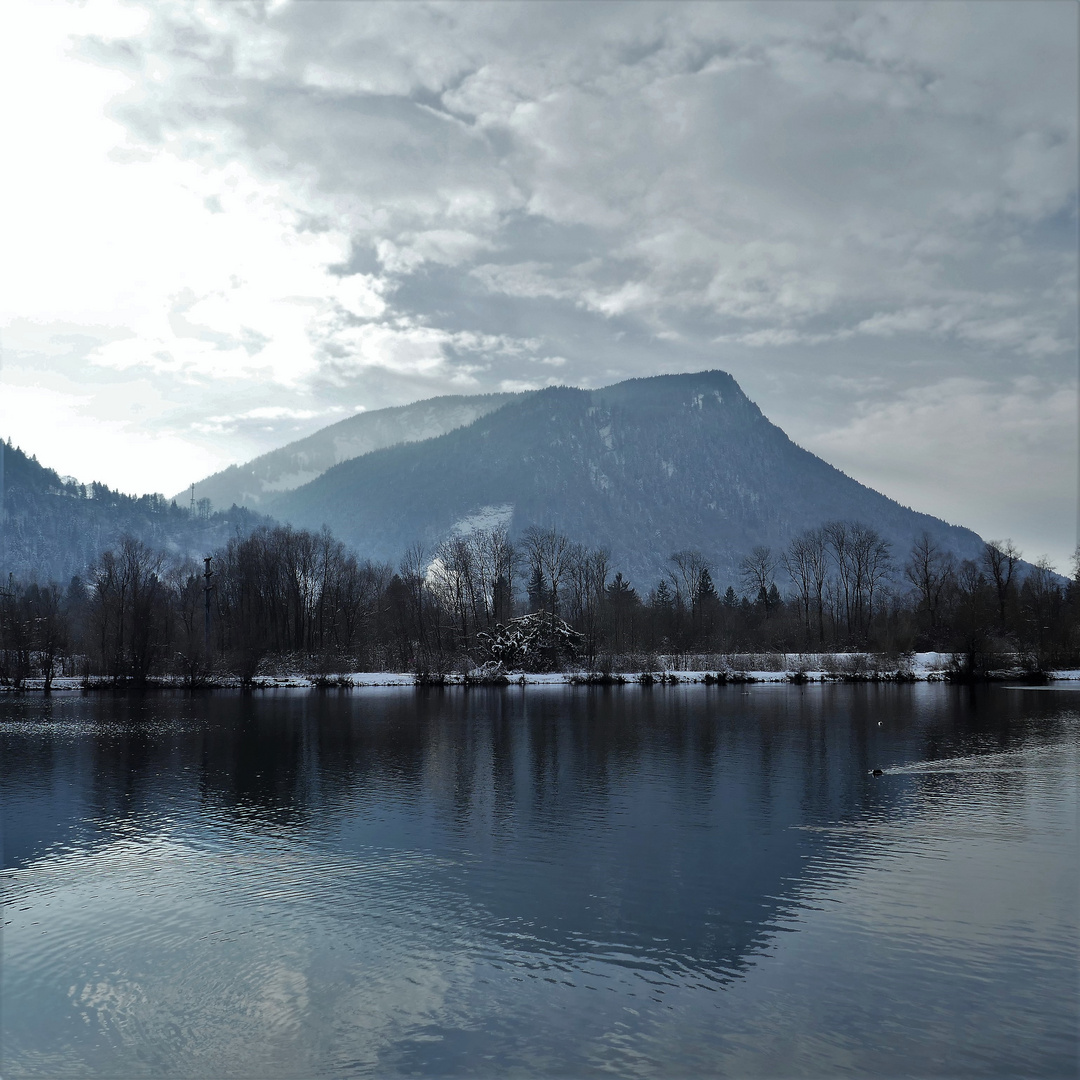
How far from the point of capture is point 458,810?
24.3 m

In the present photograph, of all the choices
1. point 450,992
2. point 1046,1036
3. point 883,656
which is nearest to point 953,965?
point 1046,1036

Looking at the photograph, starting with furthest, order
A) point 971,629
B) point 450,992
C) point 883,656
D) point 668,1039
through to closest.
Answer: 1. point 883,656
2. point 971,629
3. point 450,992
4. point 668,1039

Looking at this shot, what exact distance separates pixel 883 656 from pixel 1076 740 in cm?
5009

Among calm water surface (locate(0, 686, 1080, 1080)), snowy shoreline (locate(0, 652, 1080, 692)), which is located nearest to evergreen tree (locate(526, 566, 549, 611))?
snowy shoreline (locate(0, 652, 1080, 692))

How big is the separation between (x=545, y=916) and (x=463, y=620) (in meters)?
85.2

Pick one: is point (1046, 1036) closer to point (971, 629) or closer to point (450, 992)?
point (450, 992)

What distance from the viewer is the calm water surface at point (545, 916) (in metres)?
11.1

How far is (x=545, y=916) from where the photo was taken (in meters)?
15.5

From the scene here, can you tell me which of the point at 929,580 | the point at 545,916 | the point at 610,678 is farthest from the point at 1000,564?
the point at 545,916

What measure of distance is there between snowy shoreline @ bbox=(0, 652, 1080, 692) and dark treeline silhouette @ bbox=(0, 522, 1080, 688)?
1.19 metres

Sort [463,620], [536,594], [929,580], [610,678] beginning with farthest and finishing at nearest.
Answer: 1. [536,594]
2. [929,580]
3. [463,620]
4. [610,678]

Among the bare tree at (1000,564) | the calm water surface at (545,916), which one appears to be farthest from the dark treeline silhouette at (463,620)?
the calm water surface at (545,916)

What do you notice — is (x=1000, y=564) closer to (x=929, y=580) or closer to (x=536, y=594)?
(x=929, y=580)

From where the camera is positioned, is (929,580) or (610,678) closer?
(610,678)
